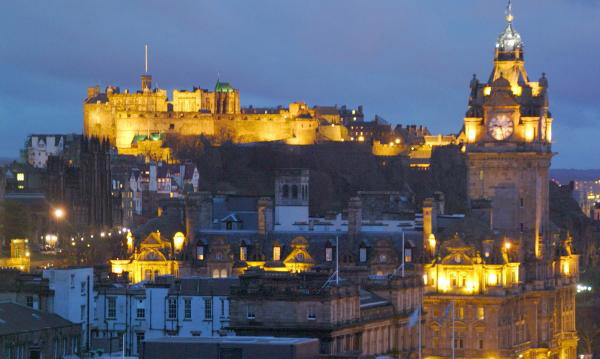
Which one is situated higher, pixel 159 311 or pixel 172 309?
pixel 172 309

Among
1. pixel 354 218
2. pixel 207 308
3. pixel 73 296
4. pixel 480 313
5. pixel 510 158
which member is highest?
pixel 510 158

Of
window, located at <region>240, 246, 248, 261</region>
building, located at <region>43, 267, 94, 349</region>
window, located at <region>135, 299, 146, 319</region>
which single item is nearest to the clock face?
window, located at <region>240, 246, 248, 261</region>

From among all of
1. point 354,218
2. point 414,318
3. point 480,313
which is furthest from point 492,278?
point 414,318

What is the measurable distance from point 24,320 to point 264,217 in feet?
116

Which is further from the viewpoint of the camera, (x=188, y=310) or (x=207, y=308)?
(x=188, y=310)

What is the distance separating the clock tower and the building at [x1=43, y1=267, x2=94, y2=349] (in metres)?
45.2

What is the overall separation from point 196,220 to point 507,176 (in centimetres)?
2517

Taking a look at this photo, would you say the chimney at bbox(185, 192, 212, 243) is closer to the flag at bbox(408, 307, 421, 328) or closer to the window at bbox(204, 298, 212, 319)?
the window at bbox(204, 298, 212, 319)

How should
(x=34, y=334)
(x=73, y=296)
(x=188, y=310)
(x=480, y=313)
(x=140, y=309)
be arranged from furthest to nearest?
(x=480, y=313) → (x=140, y=309) → (x=188, y=310) → (x=73, y=296) → (x=34, y=334)

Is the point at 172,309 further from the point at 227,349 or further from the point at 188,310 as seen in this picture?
the point at 227,349

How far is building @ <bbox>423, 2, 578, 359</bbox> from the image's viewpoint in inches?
5669

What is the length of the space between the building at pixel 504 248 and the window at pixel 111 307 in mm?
21072

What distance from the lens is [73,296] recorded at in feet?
391

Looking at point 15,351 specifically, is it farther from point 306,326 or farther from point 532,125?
point 532,125
